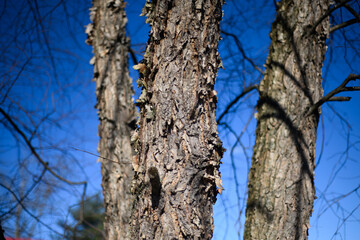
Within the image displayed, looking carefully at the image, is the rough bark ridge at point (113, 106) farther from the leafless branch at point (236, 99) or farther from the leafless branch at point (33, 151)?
the leafless branch at point (236, 99)

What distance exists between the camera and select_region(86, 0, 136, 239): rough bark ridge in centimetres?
248

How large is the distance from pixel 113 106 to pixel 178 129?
4.93 ft

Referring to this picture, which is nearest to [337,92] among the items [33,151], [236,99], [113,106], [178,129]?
[236,99]

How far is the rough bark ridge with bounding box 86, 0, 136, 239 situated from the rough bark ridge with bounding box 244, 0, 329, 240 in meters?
1.04

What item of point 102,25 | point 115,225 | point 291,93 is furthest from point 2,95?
point 291,93

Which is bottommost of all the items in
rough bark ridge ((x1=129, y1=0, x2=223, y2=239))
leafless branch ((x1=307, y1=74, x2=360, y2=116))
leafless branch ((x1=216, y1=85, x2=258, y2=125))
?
rough bark ridge ((x1=129, y1=0, x2=223, y2=239))

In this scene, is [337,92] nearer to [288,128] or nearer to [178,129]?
[288,128]

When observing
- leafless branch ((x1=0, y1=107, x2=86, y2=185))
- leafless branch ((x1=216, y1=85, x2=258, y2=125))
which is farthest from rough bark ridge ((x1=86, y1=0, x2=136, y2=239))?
leafless branch ((x1=216, y1=85, x2=258, y2=125))

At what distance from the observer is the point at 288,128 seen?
7.21 ft

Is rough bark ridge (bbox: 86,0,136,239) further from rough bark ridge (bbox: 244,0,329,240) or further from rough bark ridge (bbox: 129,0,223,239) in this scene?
rough bark ridge (bbox: 129,0,223,239)

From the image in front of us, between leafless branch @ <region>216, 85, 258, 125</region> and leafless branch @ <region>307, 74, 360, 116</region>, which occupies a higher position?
leafless branch @ <region>216, 85, 258, 125</region>

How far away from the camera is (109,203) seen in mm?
2500

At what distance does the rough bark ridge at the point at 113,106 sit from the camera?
8.13 feet

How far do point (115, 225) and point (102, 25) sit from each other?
1831mm
